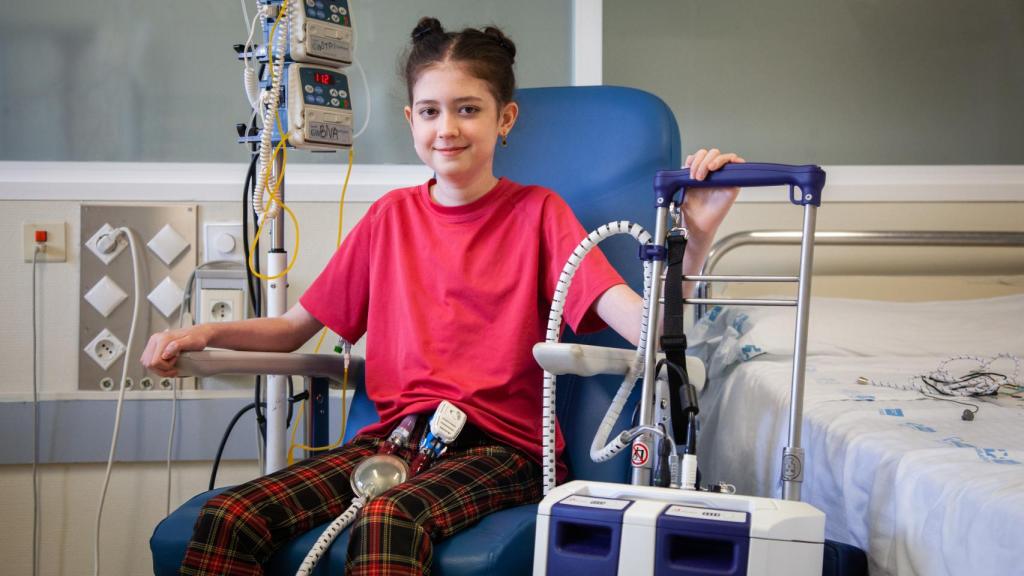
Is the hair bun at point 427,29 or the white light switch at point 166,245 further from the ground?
the hair bun at point 427,29

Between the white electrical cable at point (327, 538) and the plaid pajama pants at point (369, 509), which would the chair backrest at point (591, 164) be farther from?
the white electrical cable at point (327, 538)

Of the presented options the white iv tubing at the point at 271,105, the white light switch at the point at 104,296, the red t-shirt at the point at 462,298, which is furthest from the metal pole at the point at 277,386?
the white light switch at the point at 104,296

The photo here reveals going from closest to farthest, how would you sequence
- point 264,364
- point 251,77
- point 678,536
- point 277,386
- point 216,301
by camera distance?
point 678,536 → point 264,364 → point 277,386 → point 251,77 → point 216,301

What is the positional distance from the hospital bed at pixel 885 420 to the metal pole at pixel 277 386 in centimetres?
89

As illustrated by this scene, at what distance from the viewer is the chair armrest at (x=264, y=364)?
4.97 feet

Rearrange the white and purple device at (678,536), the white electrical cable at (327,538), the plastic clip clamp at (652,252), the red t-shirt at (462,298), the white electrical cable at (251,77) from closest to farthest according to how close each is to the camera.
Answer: the white and purple device at (678,536) < the white electrical cable at (327,538) < the plastic clip clamp at (652,252) < the red t-shirt at (462,298) < the white electrical cable at (251,77)

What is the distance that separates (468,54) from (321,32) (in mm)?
380

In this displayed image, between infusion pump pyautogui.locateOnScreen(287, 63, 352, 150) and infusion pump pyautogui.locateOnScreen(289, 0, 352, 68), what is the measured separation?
2 centimetres

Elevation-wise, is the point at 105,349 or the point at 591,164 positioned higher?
the point at 591,164

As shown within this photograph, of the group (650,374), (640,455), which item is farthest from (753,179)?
(640,455)

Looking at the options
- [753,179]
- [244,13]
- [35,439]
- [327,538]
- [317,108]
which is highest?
[244,13]

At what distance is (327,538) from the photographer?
1.34 meters

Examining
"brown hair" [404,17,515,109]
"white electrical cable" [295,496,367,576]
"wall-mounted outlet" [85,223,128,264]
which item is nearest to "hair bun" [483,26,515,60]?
"brown hair" [404,17,515,109]

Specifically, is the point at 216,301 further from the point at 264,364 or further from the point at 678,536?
the point at 678,536
